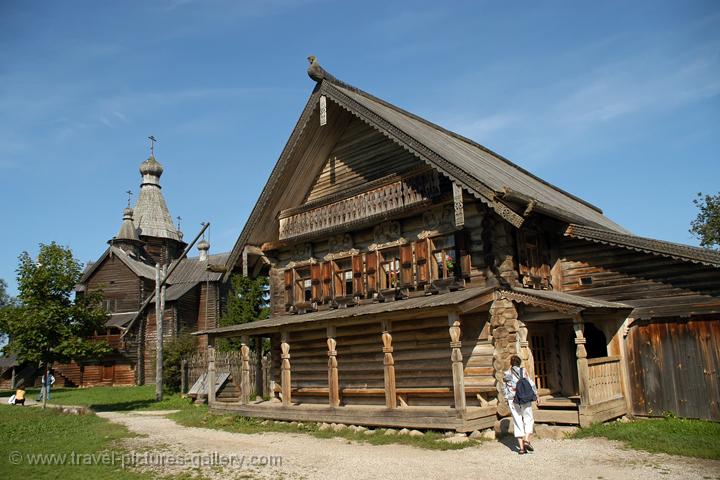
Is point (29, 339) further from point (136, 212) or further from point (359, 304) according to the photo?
point (136, 212)

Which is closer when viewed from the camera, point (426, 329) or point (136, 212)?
point (426, 329)

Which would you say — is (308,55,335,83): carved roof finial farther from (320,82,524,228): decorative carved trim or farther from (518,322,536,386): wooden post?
(518,322,536,386): wooden post

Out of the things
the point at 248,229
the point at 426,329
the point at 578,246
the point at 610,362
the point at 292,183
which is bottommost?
the point at 610,362

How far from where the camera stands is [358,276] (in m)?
20.4

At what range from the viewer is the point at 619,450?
12344 millimetres

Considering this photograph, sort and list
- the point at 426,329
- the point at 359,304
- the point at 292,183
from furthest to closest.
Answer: the point at 292,183 → the point at 359,304 → the point at 426,329

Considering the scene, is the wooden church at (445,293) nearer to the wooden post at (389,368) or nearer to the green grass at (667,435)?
the wooden post at (389,368)

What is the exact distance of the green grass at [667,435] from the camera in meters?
12.1

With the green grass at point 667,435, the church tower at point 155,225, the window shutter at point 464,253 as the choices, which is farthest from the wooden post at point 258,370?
the church tower at point 155,225

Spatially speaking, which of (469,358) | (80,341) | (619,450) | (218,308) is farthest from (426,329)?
(218,308)

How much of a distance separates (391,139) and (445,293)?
5.39 meters

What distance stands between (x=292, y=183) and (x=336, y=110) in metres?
3.44

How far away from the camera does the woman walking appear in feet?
40.8

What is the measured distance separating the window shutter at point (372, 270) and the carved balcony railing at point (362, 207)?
1241mm
